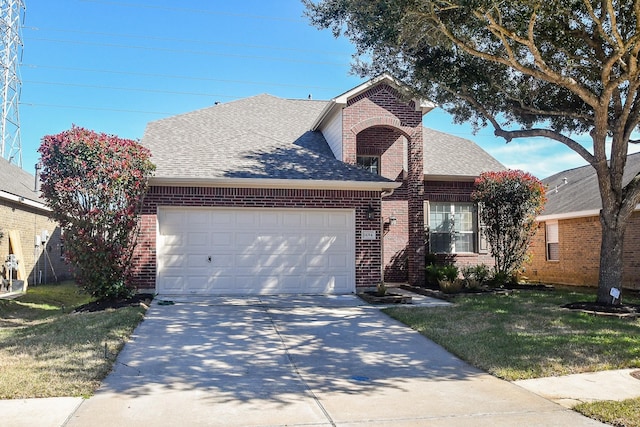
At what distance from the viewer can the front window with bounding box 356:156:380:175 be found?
57.4 feet

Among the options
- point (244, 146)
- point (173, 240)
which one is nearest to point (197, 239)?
point (173, 240)

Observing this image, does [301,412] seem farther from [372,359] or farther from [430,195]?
[430,195]

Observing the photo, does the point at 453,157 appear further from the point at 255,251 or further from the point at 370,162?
the point at 255,251

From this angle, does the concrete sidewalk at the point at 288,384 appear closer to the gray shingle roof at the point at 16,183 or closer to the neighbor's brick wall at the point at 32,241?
the neighbor's brick wall at the point at 32,241

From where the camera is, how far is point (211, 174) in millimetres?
13203

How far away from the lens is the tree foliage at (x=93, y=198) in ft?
36.0

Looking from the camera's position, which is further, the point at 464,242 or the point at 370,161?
the point at 464,242

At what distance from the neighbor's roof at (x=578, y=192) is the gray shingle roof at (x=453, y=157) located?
2579 mm

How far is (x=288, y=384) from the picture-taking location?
6359 mm

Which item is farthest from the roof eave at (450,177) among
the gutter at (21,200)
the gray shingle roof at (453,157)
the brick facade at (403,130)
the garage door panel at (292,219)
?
the gutter at (21,200)

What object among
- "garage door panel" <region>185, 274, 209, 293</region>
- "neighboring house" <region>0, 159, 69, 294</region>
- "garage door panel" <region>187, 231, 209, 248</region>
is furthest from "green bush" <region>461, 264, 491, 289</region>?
"neighboring house" <region>0, 159, 69, 294</region>

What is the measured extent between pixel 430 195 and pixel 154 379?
12.6 m

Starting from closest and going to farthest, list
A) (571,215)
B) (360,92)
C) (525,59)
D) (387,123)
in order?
(525,59) < (360,92) < (387,123) < (571,215)

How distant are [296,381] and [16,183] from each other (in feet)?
55.9
